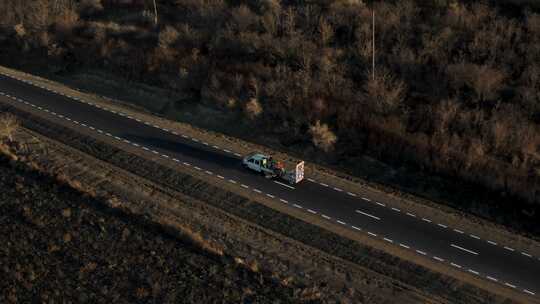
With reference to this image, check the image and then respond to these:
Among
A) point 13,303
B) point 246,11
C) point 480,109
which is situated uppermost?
point 246,11

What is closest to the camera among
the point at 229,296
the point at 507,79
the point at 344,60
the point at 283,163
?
the point at 229,296

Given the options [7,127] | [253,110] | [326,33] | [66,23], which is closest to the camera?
[7,127]

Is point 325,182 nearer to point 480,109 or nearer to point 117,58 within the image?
point 480,109

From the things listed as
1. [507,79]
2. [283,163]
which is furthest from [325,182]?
[507,79]

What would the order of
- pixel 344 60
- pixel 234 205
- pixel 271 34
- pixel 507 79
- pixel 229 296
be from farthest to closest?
pixel 271 34 → pixel 344 60 → pixel 507 79 → pixel 234 205 → pixel 229 296

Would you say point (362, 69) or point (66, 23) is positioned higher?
point (66, 23)

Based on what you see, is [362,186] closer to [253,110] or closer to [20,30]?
[253,110]

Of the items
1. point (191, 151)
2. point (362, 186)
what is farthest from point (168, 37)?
point (362, 186)

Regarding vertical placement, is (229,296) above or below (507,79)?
below
